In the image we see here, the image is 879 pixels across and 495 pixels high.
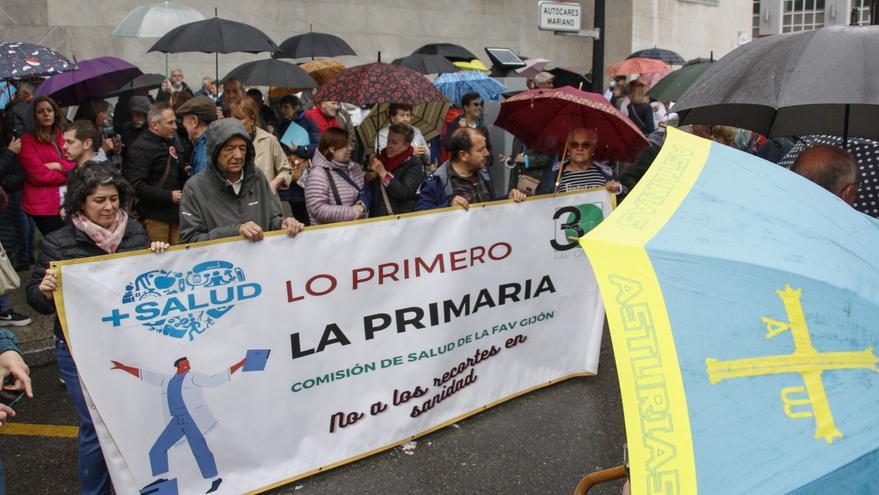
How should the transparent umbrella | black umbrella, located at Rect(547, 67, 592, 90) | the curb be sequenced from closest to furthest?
the curb
the transparent umbrella
black umbrella, located at Rect(547, 67, 592, 90)

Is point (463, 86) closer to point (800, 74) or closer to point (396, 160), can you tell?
point (396, 160)

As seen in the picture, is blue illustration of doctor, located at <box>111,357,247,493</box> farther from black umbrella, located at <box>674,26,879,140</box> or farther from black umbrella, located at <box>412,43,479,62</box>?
black umbrella, located at <box>412,43,479,62</box>

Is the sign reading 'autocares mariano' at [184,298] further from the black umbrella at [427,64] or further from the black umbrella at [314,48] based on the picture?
the black umbrella at [427,64]

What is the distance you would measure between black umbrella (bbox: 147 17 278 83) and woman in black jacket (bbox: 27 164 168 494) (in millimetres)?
5314

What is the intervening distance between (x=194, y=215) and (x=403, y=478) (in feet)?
5.88

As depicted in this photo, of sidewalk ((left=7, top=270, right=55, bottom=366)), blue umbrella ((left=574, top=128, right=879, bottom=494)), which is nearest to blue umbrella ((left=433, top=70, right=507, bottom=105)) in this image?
sidewalk ((left=7, top=270, right=55, bottom=366))

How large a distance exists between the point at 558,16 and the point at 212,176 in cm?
645

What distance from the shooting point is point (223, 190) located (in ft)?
15.0

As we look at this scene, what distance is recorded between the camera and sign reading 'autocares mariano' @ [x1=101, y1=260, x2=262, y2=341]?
12.2 feet

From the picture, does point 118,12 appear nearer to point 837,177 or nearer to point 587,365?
point 587,365

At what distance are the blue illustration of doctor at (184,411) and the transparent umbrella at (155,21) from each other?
7.64 meters

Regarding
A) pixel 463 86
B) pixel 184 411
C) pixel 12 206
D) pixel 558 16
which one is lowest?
pixel 184 411

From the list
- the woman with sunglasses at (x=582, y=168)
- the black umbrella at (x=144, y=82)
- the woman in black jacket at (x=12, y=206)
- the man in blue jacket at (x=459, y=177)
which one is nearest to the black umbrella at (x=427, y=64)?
the black umbrella at (x=144, y=82)

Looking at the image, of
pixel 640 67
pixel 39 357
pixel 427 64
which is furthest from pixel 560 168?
pixel 640 67
